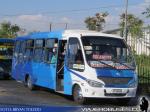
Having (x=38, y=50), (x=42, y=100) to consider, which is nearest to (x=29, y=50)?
(x=38, y=50)

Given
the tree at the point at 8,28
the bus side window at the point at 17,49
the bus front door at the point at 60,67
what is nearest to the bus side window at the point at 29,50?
the bus side window at the point at 17,49

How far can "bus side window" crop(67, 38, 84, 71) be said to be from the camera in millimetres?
16750

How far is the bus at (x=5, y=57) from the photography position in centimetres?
2836

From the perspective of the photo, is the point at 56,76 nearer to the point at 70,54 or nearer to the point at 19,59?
the point at 70,54

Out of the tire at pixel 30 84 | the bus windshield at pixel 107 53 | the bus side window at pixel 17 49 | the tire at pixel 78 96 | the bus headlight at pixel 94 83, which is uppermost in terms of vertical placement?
the bus windshield at pixel 107 53

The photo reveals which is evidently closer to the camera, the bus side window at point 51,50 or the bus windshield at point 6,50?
the bus side window at point 51,50

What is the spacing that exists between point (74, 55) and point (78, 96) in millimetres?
1439

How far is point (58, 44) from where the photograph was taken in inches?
718

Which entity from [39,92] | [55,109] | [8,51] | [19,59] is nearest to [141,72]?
[39,92]

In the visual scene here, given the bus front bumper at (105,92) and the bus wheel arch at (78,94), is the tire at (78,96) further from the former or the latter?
the bus front bumper at (105,92)

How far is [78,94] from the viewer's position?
16656mm

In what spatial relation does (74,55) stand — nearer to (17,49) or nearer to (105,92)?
(105,92)

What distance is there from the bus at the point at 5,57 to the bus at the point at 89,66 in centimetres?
916

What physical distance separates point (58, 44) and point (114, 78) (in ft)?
9.58
